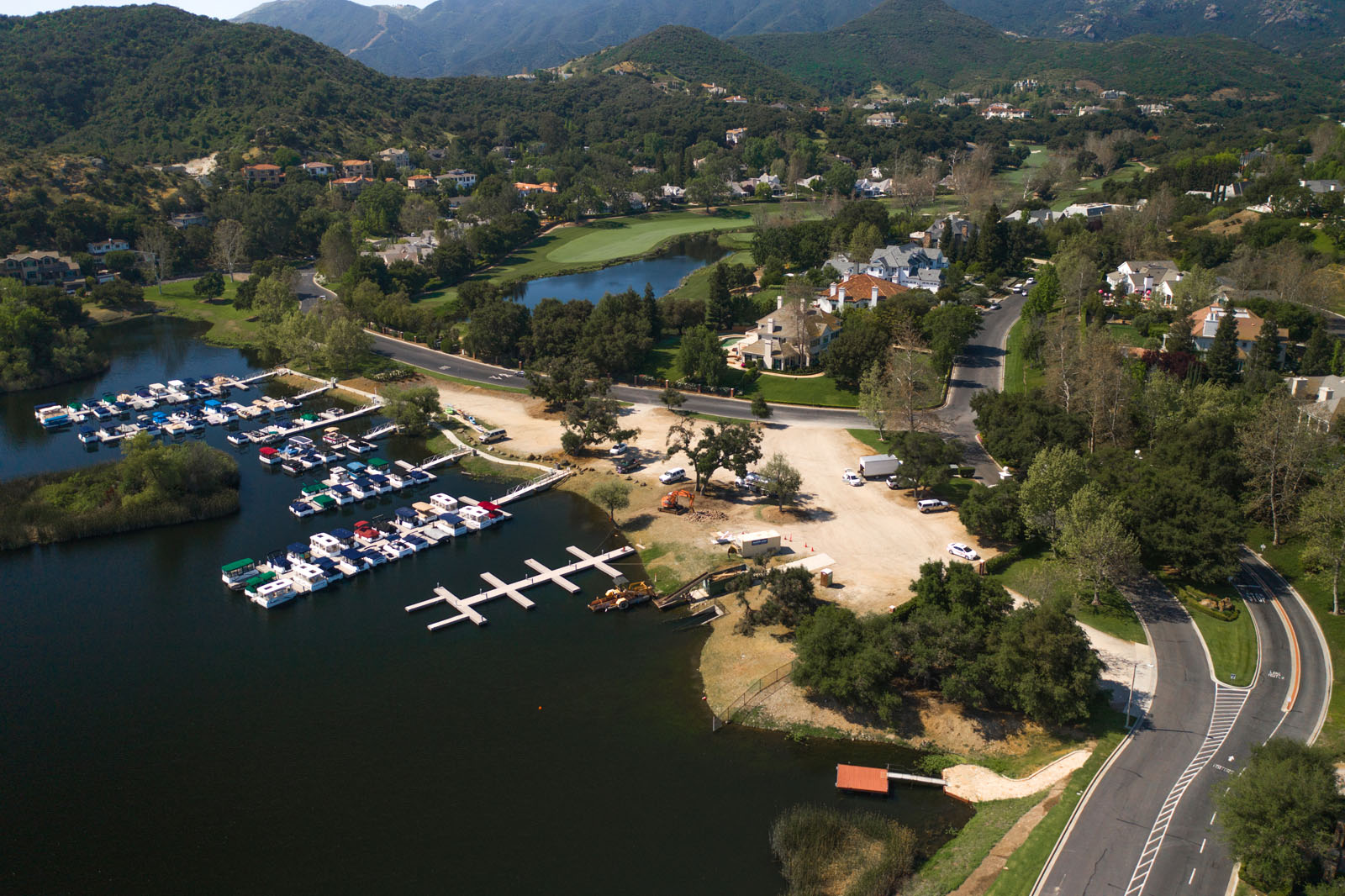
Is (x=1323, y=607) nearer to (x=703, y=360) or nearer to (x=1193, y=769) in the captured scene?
(x=1193, y=769)

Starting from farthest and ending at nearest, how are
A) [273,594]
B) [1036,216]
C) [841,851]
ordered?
[1036,216] < [273,594] < [841,851]

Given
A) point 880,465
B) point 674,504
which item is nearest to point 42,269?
point 674,504

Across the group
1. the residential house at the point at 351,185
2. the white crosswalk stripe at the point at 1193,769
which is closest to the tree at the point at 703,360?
the white crosswalk stripe at the point at 1193,769

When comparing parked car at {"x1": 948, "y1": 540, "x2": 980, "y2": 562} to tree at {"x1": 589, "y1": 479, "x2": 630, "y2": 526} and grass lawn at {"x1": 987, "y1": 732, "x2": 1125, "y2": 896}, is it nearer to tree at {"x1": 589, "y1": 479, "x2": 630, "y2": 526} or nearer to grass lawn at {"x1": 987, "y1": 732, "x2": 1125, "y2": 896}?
grass lawn at {"x1": 987, "y1": 732, "x2": 1125, "y2": 896}

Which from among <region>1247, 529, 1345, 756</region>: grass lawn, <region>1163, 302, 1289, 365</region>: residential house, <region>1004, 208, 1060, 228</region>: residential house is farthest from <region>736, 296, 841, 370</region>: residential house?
<region>1004, 208, 1060, 228</region>: residential house

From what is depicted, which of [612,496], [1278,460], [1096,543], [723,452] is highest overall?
[1278,460]

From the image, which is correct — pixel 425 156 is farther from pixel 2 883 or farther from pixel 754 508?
pixel 2 883

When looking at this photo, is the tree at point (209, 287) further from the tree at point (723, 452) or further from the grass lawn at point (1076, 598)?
the grass lawn at point (1076, 598)
